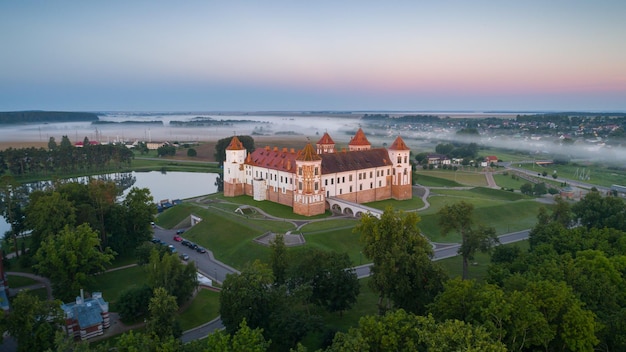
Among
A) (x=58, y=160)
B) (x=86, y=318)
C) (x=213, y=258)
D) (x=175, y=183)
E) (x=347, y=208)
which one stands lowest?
(x=213, y=258)

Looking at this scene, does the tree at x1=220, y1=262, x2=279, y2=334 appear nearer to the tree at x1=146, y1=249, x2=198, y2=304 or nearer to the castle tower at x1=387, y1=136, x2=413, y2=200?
the tree at x1=146, y1=249, x2=198, y2=304

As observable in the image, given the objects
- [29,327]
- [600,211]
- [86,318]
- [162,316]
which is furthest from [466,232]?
[29,327]

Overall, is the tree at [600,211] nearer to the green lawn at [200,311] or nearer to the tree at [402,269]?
the tree at [402,269]

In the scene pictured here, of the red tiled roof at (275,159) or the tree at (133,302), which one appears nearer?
the tree at (133,302)

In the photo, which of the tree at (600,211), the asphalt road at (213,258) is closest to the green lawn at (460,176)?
the asphalt road at (213,258)

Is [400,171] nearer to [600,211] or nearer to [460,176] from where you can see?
[600,211]

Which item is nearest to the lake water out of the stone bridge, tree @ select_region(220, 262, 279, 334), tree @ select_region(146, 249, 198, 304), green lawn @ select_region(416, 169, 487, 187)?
the stone bridge
